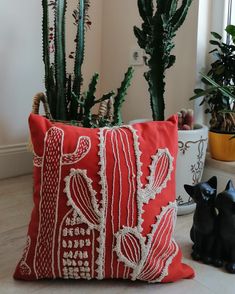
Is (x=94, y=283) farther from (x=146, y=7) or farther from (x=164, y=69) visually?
(x=146, y=7)

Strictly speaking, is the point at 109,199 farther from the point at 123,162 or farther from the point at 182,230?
the point at 182,230

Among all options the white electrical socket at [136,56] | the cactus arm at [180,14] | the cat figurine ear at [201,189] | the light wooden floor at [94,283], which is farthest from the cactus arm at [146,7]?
the light wooden floor at [94,283]

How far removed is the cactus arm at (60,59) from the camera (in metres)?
1.31

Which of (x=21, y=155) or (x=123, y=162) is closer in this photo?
(x=123, y=162)

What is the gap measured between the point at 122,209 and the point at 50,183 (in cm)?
18

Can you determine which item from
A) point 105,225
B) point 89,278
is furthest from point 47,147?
point 89,278

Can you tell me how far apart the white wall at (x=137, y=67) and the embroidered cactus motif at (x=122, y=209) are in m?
0.77

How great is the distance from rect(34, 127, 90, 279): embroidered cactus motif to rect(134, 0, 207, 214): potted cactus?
0.55 meters

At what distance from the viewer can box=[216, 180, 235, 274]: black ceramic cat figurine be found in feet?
2.85

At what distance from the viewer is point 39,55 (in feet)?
5.44

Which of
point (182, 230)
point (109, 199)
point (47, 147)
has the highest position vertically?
point (47, 147)

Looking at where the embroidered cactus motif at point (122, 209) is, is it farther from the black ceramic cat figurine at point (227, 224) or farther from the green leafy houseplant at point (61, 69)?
the green leafy houseplant at point (61, 69)

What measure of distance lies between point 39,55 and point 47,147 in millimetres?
1050

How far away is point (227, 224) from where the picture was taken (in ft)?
2.88
